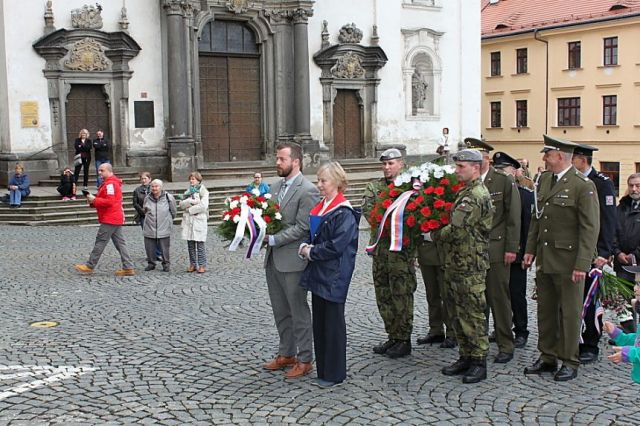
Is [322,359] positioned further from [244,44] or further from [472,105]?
[472,105]

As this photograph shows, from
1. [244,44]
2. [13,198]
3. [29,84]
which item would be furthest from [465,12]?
[13,198]

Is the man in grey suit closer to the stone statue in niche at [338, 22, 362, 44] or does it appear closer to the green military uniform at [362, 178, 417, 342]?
the green military uniform at [362, 178, 417, 342]

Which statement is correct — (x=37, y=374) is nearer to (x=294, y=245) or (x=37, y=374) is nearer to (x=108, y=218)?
(x=294, y=245)

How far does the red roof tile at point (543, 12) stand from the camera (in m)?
40.5

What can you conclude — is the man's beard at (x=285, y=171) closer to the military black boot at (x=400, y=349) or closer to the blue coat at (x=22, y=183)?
the military black boot at (x=400, y=349)

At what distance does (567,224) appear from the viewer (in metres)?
7.01

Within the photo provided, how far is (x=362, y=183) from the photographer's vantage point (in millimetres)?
26000

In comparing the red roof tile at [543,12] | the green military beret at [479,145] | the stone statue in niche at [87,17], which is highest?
the red roof tile at [543,12]

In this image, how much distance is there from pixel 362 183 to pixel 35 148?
9663 mm

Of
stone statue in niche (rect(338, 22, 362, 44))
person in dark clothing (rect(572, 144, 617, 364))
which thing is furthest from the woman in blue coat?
Result: stone statue in niche (rect(338, 22, 362, 44))

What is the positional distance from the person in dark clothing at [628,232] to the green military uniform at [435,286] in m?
2.15

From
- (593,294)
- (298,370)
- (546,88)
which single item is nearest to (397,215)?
(298,370)

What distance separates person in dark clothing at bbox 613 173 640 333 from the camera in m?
8.84

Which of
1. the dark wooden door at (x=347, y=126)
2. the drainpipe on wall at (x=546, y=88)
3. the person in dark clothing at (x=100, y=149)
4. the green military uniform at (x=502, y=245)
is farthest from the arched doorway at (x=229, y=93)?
the drainpipe on wall at (x=546, y=88)
